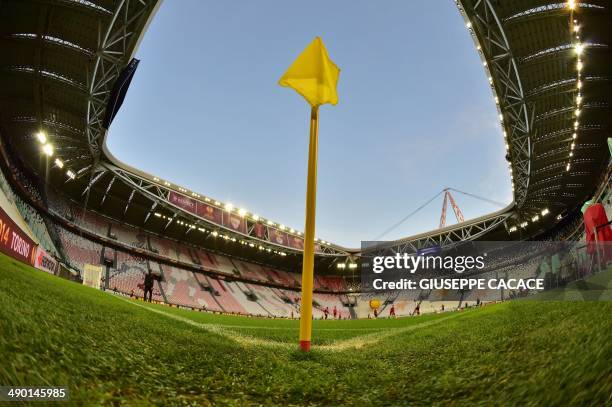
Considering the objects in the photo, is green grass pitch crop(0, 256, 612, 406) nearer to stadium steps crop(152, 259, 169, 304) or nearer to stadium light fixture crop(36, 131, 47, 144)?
stadium light fixture crop(36, 131, 47, 144)

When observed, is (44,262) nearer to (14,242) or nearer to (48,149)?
(14,242)

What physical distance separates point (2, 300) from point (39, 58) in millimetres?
20774

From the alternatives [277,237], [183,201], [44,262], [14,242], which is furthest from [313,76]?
[277,237]

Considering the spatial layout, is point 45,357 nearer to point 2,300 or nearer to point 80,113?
point 2,300

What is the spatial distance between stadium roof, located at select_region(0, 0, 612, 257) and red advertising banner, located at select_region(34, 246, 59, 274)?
8.84m

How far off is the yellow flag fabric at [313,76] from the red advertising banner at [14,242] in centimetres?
1233

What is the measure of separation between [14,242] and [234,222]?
29711 mm

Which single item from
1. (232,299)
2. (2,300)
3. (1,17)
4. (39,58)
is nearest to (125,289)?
(232,299)

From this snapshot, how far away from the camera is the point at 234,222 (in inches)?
1742

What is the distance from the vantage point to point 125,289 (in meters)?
35.1

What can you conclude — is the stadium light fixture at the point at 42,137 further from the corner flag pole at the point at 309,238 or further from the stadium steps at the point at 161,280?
the corner flag pole at the point at 309,238

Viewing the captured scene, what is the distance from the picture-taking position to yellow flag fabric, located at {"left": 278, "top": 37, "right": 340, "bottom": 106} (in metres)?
6.34

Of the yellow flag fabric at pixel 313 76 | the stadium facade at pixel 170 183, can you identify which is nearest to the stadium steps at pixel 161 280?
the stadium facade at pixel 170 183

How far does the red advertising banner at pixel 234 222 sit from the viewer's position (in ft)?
142
